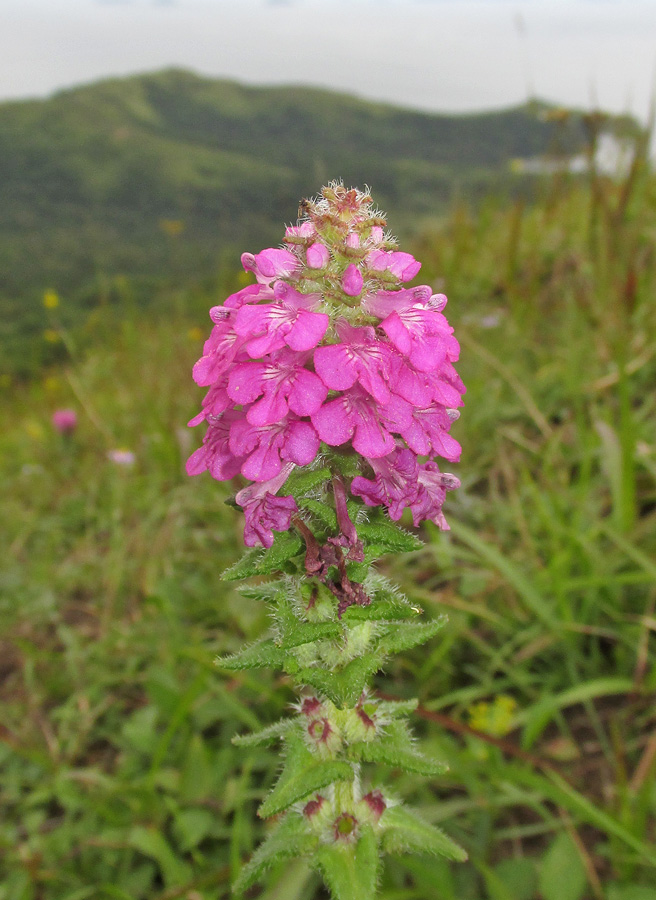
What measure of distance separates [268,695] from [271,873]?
72 cm

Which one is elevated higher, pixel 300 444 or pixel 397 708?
pixel 300 444

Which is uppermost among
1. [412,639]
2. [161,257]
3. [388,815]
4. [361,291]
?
[361,291]

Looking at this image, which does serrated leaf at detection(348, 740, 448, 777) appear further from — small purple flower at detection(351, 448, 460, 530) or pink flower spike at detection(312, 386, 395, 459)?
pink flower spike at detection(312, 386, 395, 459)

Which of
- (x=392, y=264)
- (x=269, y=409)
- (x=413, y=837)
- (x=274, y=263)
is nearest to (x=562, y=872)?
(x=413, y=837)

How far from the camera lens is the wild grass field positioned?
111 inches

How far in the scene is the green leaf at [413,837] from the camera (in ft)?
5.64

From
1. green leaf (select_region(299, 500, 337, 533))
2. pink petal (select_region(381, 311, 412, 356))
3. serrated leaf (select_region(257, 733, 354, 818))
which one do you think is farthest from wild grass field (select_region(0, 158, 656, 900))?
pink petal (select_region(381, 311, 412, 356))

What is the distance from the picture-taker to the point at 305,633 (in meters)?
1.50

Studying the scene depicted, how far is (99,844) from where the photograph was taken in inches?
115

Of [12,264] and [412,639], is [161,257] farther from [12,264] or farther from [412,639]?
[412,639]

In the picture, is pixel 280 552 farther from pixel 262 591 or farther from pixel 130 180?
pixel 130 180

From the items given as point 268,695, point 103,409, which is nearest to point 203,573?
point 268,695

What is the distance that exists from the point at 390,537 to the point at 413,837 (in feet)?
2.77

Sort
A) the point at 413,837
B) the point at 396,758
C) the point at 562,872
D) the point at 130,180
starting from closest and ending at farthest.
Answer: the point at 396,758 < the point at 413,837 < the point at 562,872 < the point at 130,180
